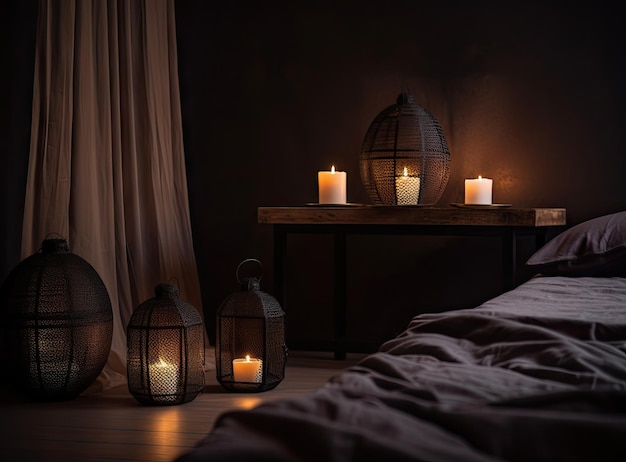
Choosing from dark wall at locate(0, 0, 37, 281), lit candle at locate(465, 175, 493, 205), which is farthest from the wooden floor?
lit candle at locate(465, 175, 493, 205)

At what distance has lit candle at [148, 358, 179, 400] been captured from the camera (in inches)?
106

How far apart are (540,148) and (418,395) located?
242cm

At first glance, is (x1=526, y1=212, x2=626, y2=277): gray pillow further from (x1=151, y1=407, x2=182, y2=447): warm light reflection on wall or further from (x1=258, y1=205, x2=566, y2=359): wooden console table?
(x1=151, y1=407, x2=182, y2=447): warm light reflection on wall

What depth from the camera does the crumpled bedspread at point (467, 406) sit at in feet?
3.10

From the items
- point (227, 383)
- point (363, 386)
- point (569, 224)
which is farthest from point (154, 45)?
point (363, 386)

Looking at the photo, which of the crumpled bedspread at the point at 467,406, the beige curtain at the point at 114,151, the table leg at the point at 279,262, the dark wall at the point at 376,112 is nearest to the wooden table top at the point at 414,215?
the table leg at the point at 279,262

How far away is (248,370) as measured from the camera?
2.90 meters

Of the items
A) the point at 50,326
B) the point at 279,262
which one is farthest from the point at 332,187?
the point at 50,326

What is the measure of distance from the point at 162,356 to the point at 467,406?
5.71 feet

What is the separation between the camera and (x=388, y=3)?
11.8 feet

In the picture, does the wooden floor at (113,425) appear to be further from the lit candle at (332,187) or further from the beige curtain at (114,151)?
the lit candle at (332,187)

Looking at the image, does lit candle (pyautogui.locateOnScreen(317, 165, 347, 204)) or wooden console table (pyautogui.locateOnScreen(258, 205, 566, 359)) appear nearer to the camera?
wooden console table (pyautogui.locateOnScreen(258, 205, 566, 359))

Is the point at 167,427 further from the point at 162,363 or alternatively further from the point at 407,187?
the point at 407,187

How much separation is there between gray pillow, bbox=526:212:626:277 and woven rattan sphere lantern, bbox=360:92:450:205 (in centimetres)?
58
